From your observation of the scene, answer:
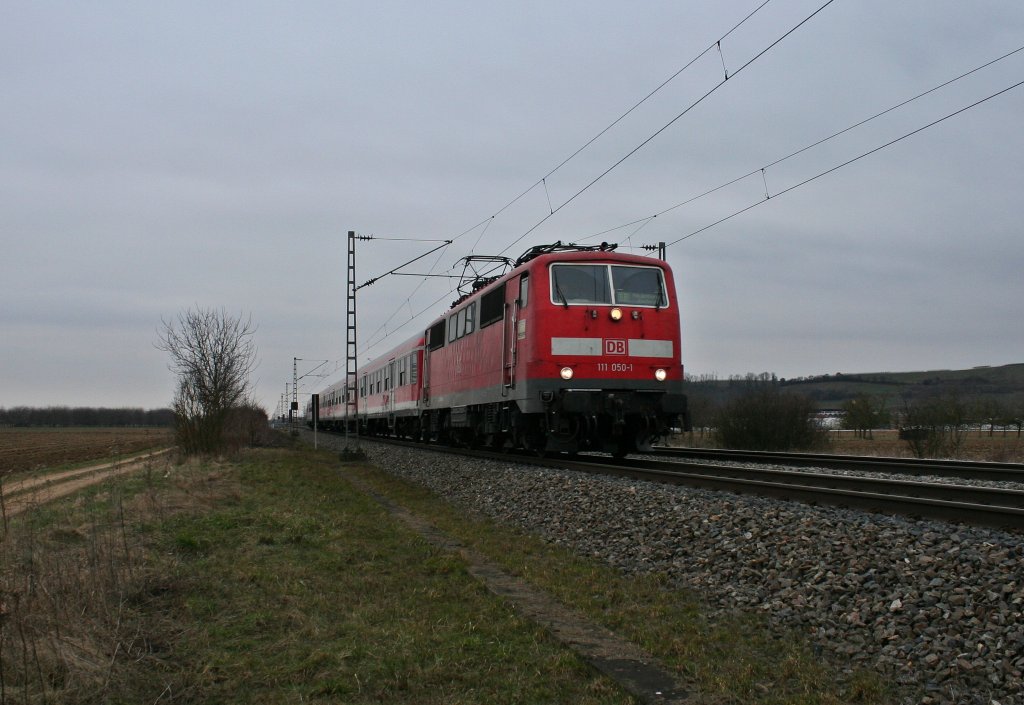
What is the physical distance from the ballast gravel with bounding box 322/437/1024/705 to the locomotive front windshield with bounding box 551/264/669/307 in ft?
16.4

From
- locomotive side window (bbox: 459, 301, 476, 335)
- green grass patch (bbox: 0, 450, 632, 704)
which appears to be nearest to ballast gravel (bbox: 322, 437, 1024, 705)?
green grass patch (bbox: 0, 450, 632, 704)

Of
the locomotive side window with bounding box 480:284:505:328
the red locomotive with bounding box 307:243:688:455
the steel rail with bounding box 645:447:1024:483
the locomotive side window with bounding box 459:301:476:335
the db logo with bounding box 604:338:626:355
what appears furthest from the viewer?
the locomotive side window with bounding box 459:301:476:335

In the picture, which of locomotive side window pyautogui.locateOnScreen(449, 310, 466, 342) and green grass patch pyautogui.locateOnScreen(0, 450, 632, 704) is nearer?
green grass patch pyautogui.locateOnScreen(0, 450, 632, 704)

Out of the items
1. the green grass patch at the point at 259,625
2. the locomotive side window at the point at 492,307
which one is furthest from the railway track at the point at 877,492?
the locomotive side window at the point at 492,307

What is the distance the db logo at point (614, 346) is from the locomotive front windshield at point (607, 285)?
0.69m

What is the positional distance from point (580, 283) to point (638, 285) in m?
1.13

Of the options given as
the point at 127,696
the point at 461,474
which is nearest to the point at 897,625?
the point at 127,696

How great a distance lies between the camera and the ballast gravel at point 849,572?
455 cm

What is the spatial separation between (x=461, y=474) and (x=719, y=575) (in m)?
9.87

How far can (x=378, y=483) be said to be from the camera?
1798 centimetres

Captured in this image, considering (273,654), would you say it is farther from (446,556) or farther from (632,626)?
(446,556)

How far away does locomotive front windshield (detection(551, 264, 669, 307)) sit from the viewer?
14383 millimetres

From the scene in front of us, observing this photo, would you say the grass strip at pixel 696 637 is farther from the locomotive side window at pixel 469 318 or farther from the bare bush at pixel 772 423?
the bare bush at pixel 772 423

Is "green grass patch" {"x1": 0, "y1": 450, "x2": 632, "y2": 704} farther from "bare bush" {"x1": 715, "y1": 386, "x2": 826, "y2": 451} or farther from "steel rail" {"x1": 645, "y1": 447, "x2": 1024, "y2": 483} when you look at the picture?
"bare bush" {"x1": 715, "y1": 386, "x2": 826, "y2": 451}
